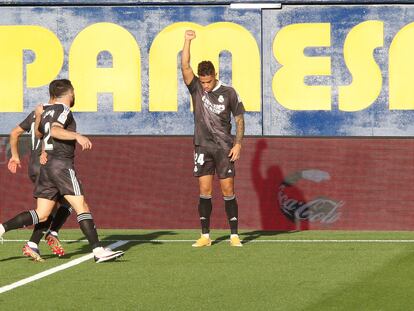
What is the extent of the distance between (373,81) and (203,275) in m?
12.7

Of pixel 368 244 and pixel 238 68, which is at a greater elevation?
pixel 238 68

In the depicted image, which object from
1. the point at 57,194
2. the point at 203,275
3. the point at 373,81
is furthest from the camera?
→ the point at 373,81

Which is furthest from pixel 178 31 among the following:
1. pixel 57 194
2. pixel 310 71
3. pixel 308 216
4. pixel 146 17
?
pixel 57 194

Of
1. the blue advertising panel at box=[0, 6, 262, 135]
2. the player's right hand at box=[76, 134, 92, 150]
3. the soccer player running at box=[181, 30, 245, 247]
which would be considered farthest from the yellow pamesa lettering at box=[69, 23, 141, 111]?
the player's right hand at box=[76, 134, 92, 150]

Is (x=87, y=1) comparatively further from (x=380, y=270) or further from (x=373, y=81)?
(x=380, y=270)

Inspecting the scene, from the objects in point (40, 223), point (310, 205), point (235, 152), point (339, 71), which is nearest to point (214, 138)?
point (235, 152)

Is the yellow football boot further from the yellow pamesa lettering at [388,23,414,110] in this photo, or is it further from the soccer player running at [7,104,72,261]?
the yellow pamesa lettering at [388,23,414,110]

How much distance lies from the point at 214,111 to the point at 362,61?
31.5 feet

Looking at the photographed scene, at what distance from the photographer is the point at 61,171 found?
45.0 ft

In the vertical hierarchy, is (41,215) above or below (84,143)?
below

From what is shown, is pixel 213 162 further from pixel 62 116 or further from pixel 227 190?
pixel 62 116

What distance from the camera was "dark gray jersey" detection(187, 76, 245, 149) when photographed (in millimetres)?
15406

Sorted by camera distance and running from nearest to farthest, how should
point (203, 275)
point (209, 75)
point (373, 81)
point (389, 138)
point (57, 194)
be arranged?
point (203, 275) < point (57, 194) < point (209, 75) < point (389, 138) < point (373, 81)

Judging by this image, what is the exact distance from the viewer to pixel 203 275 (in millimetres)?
12633
